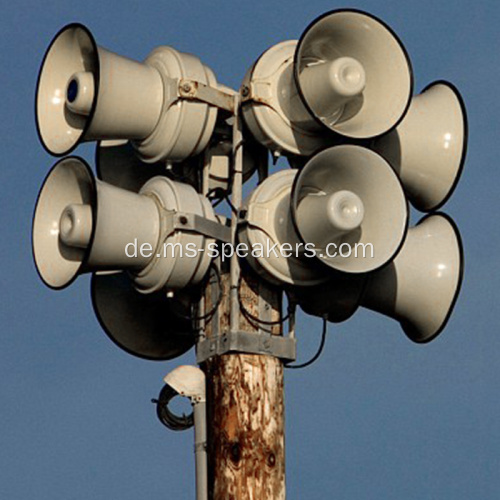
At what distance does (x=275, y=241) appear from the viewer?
9.63m

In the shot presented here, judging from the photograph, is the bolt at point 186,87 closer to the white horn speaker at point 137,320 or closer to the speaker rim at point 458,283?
the white horn speaker at point 137,320

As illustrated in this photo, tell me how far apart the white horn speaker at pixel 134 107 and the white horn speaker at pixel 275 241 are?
0.56 meters

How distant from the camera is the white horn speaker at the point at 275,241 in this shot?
9586 millimetres

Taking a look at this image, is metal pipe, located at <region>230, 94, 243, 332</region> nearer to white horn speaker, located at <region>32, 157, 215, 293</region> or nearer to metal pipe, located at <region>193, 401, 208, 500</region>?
white horn speaker, located at <region>32, 157, 215, 293</region>

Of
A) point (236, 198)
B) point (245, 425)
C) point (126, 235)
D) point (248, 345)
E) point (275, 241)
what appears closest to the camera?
point (245, 425)

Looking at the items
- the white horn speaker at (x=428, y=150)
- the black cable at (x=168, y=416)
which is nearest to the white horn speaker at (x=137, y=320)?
the black cable at (x=168, y=416)

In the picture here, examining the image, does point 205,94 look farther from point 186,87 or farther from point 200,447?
point 200,447

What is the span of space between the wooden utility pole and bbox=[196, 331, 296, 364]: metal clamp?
1.3 inches

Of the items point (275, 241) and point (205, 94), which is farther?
point (205, 94)

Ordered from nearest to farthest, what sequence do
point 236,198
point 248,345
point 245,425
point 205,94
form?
point 245,425 < point 248,345 < point 236,198 < point 205,94

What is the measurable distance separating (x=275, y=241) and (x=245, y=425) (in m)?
1.06

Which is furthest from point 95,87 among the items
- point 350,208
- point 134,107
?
point 350,208

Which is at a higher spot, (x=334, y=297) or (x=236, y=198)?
(x=236, y=198)

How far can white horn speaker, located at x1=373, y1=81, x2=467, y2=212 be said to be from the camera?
10430mm
